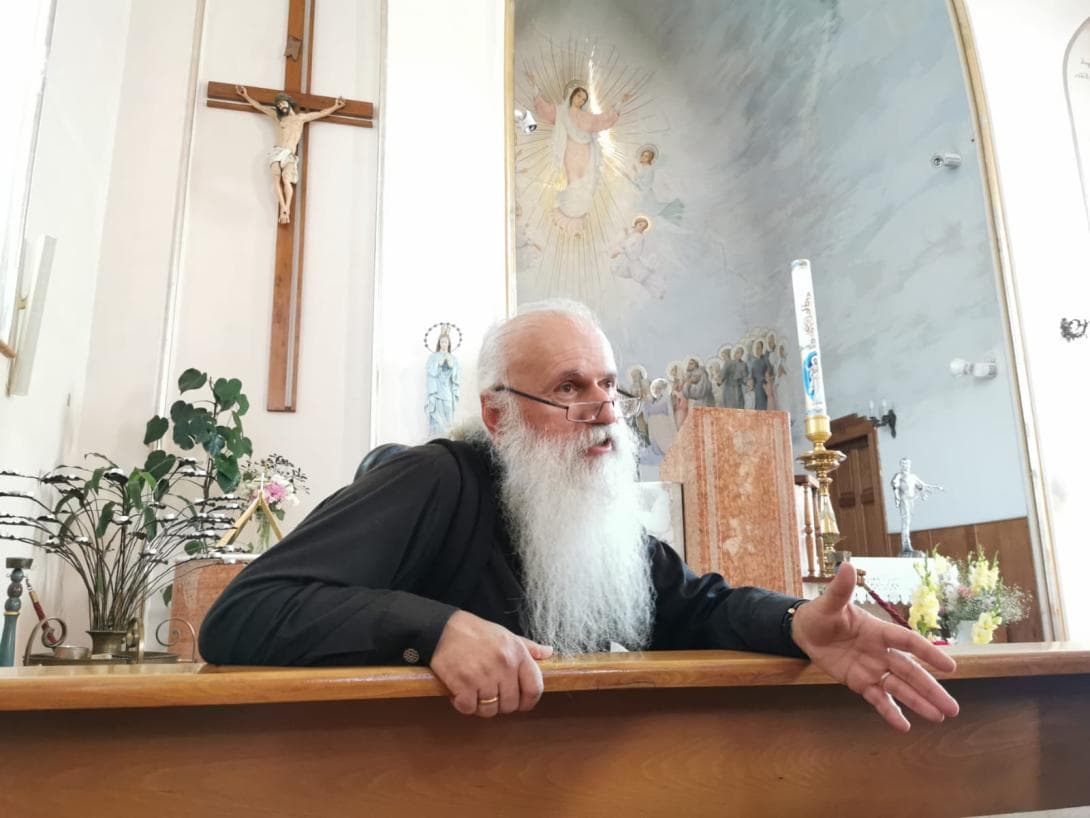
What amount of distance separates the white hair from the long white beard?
17cm

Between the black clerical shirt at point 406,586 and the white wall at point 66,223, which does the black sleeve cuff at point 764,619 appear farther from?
the white wall at point 66,223

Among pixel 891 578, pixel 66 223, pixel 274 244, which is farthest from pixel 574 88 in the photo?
pixel 891 578

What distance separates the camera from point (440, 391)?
5.53 meters

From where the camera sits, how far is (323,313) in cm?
588

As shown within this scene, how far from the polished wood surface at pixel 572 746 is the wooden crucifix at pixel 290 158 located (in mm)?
4834

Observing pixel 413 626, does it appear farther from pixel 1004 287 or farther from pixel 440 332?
pixel 1004 287

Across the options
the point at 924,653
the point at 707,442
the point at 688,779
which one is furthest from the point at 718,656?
the point at 707,442

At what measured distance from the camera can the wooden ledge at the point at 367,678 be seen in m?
0.88

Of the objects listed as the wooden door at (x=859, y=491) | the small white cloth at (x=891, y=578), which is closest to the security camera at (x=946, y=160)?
the wooden door at (x=859, y=491)

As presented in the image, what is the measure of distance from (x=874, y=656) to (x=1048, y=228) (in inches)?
259

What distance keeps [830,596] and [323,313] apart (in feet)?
16.7

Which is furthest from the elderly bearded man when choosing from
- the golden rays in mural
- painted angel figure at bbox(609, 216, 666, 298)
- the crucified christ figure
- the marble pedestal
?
painted angel figure at bbox(609, 216, 666, 298)

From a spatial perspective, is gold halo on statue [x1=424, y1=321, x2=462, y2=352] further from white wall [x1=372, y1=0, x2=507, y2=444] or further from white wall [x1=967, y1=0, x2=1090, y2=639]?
white wall [x1=967, y1=0, x2=1090, y2=639]

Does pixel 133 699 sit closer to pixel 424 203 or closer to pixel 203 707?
pixel 203 707
